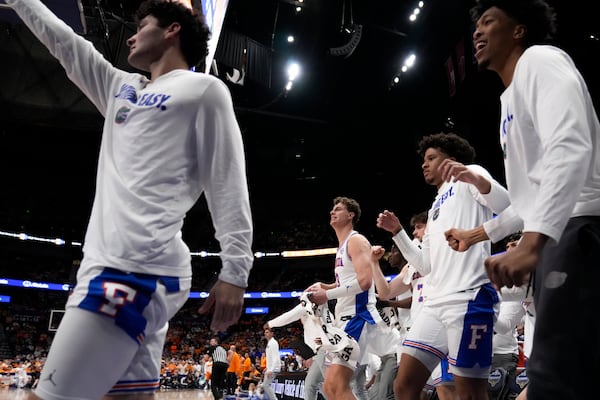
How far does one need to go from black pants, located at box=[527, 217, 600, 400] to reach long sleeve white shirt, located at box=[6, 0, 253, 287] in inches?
41.8

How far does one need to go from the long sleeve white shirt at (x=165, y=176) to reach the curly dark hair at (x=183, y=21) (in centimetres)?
31

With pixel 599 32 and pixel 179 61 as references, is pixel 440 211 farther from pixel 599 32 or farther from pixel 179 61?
pixel 599 32

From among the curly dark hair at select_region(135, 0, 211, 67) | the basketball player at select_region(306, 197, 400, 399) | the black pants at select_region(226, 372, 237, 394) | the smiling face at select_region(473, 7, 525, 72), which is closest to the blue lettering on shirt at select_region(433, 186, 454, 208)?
the basketball player at select_region(306, 197, 400, 399)

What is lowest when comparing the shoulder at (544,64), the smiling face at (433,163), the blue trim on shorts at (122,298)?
the blue trim on shorts at (122,298)

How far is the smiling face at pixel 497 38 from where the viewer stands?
2.28 m

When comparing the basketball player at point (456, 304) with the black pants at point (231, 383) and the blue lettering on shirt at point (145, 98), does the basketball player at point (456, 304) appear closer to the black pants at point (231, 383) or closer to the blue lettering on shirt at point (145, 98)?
the blue lettering on shirt at point (145, 98)

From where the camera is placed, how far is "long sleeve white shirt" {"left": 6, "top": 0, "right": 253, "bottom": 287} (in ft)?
6.48

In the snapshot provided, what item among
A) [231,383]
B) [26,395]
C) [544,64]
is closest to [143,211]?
[544,64]

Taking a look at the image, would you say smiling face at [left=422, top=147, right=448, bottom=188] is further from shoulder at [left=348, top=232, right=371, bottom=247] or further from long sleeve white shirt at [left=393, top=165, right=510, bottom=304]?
shoulder at [left=348, top=232, right=371, bottom=247]

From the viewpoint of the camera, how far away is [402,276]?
6.27 meters

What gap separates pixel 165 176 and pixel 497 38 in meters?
1.51

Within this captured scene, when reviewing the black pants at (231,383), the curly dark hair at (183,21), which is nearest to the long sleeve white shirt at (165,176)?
the curly dark hair at (183,21)

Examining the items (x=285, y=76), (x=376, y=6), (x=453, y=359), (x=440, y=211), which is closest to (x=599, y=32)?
(x=376, y=6)

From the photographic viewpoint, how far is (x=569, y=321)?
5.40ft
